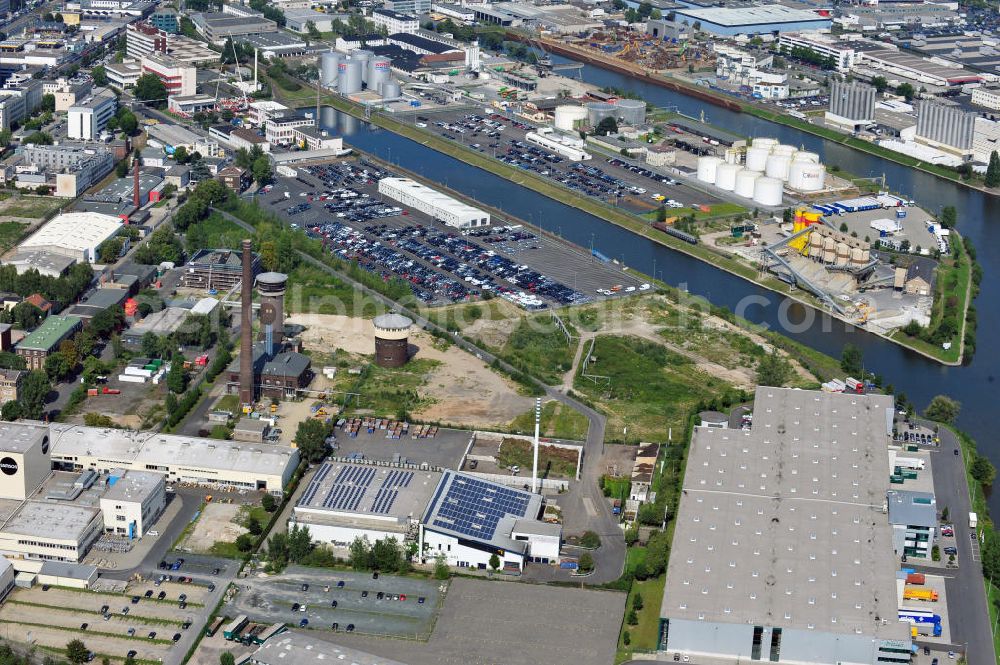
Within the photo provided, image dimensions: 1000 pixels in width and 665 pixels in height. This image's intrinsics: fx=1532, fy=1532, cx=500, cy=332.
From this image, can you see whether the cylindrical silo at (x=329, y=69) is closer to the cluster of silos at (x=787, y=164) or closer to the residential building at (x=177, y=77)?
the residential building at (x=177, y=77)

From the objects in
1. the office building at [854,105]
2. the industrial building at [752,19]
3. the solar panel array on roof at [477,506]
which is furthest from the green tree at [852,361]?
the industrial building at [752,19]

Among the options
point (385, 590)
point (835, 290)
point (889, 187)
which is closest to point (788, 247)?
point (835, 290)

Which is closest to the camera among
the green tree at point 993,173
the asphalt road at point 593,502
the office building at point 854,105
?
the asphalt road at point 593,502

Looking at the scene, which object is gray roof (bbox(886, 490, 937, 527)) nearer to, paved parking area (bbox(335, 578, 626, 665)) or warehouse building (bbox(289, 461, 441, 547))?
paved parking area (bbox(335, 578, 626, 665))

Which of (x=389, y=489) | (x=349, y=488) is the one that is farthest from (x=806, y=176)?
(x=349, y=488)

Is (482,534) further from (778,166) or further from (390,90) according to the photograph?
(390,90)

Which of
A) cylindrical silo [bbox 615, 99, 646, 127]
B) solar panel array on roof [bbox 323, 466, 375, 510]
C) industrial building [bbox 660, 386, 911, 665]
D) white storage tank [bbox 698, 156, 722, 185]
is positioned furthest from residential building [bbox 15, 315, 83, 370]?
cylindrical silo [bbox 615, 99, 646, 127]

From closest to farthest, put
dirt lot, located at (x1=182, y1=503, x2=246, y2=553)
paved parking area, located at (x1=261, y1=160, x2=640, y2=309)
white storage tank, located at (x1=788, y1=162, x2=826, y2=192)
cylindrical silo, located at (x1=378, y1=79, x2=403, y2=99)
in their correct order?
1. dirt lot, located at (x1=182, y1=503, x2=246, y2=553)
2. paved parking area, located at (x1=261, y1=160, x2=640, y2=309)
3. white storage tank, located at (x1=788, y1=162, x2=826, y2=192)
4. cylindrical silo, located at (x1=378, y1=79, x2=403, y2=99)
